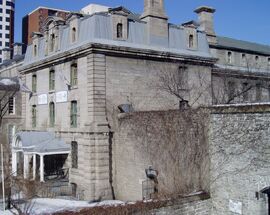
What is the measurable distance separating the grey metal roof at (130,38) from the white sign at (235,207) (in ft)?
45.4

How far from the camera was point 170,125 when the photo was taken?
21.5m

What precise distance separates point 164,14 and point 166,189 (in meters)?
14.3

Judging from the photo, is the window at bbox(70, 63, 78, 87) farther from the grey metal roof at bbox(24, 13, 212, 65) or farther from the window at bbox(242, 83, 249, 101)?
the window at bbox(242, 83, 249, 101)

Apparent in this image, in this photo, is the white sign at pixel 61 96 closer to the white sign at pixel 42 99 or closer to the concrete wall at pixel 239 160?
the white sign at pixel 42 99

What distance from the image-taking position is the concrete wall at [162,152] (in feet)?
64.4

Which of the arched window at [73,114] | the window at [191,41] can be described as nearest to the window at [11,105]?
the arched window at [73,114]

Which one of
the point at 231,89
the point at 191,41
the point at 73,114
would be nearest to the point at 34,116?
the point at 73,114

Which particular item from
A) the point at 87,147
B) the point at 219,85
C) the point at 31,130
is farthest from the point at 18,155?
the point at 219,85

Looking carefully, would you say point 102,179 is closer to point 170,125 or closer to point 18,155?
point 170,125

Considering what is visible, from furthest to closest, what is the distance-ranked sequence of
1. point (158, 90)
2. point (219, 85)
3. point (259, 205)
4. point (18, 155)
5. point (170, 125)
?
point (219, 85), point (18, 155), point (158, 90), point (170, 125), point (259, 205)

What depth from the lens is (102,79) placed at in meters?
26.2

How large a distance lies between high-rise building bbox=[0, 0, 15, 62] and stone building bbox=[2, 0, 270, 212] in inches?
3434

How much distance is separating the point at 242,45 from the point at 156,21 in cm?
1672

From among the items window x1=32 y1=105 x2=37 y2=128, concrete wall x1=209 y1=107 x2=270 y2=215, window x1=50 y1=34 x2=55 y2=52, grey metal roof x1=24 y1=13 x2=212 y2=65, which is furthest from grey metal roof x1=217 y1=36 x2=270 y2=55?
concrete wall x1=209 y1=107 x2=270 y2=215
